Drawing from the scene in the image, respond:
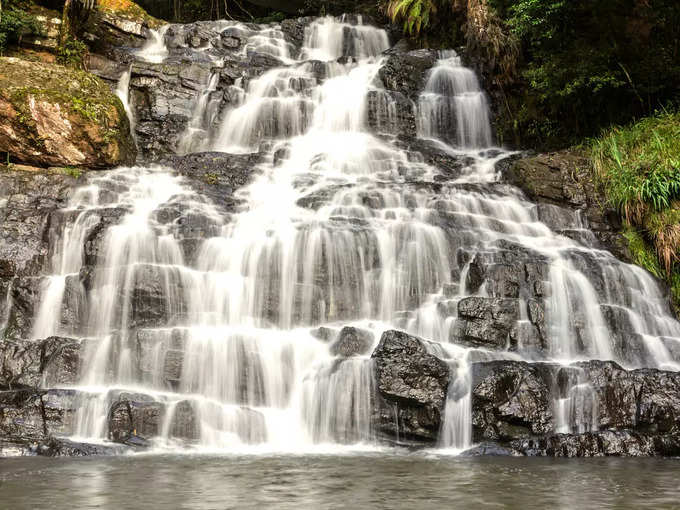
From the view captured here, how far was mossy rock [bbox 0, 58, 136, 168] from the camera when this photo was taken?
13.2 meters

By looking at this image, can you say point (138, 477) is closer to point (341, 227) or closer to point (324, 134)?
point (341, 227)

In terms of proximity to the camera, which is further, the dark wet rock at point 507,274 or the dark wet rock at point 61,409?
the dark wet rock at point 507,274

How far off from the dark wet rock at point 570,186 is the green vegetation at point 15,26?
42.3 feet

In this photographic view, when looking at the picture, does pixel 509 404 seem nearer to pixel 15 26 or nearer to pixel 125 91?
pixel 125 91

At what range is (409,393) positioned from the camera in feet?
25.6

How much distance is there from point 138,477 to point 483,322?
5379 millimetres

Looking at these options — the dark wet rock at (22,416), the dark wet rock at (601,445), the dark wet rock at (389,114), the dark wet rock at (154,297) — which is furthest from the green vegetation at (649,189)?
the dark wet rock at (22,416)

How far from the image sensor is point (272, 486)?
5.07 m

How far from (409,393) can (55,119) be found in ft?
32.0

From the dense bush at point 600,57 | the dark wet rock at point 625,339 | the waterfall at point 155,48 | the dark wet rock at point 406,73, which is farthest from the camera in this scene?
the waterfall at point 155,48

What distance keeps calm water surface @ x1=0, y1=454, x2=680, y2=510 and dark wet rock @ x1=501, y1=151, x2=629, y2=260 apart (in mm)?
6815

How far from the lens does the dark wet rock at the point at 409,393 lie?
775 centimetres

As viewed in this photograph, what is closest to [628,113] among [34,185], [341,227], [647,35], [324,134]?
[647,35]

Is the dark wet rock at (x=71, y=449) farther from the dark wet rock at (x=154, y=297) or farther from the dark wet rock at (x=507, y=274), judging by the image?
the dark wet rock at (x=507, y=274)
